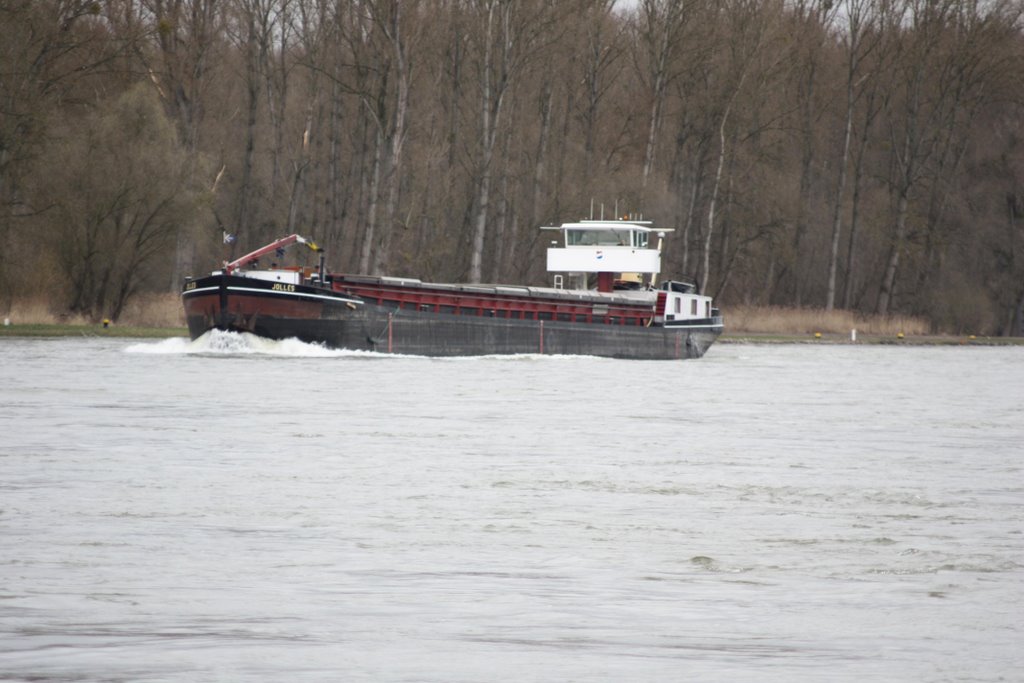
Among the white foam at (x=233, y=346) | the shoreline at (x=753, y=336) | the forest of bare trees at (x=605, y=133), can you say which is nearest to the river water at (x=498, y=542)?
the white foam at (x=233, y=346)

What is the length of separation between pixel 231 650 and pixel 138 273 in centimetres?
4556

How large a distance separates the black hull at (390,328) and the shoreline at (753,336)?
17.5 ft

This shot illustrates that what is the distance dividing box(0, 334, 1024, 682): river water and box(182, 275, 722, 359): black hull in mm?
15113

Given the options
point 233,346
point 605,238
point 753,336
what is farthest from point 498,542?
point 753,336

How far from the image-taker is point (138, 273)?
171 ft

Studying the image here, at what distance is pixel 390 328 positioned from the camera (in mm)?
44344

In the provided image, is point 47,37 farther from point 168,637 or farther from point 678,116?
point 168,637

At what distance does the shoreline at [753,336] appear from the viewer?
45.6m

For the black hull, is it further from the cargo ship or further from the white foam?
the white foam

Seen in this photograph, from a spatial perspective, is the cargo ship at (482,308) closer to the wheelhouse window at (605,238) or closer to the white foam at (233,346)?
the wheelhouse window at (605,238)

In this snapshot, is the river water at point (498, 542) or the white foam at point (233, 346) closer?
the river water at point (498, 542)

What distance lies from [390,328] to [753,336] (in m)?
25.3

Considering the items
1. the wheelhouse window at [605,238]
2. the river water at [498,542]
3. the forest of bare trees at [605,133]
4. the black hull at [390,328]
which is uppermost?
the forest of bare trees at [605,133]

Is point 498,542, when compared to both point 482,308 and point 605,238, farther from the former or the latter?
point 605,238
